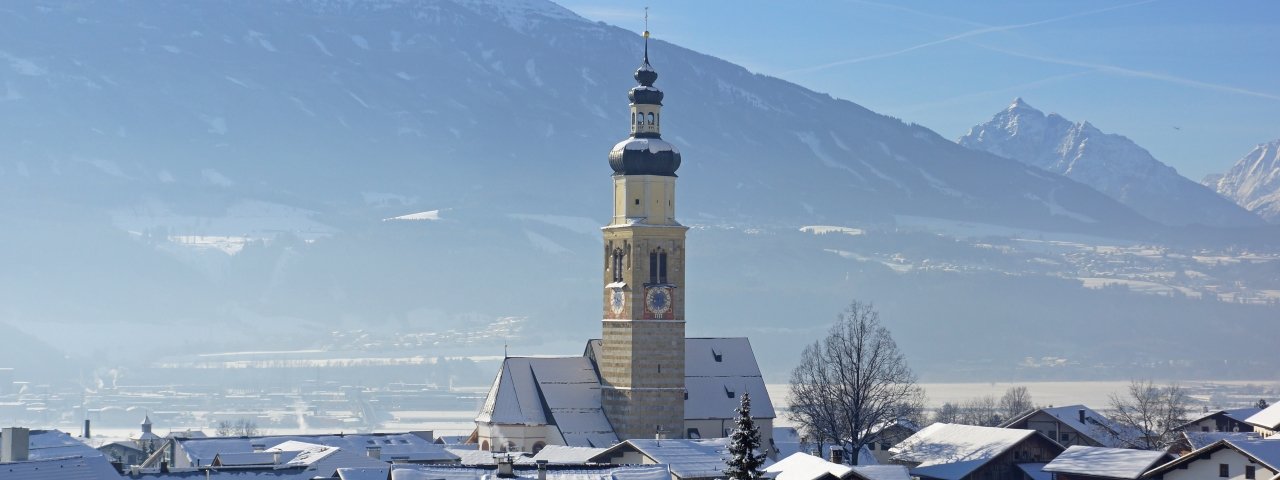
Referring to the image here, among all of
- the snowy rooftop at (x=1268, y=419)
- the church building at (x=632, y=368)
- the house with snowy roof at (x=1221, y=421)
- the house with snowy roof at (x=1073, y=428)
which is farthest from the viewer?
the house with snowy roof at (x=1073, y=428)

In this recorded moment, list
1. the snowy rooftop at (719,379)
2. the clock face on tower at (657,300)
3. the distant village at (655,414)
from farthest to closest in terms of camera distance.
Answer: the snowy rooftop at (719,379) → the clock face on tower at (657,300) → the distant village at (655,414)

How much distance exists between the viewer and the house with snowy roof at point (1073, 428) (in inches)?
4397

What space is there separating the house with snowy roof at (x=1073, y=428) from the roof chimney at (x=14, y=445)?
4784 centimetres

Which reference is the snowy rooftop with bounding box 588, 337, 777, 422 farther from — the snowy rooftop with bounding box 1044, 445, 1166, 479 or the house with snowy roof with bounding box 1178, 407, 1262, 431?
the snowy rooftop with bounding box 1044, 445, 1166, 479

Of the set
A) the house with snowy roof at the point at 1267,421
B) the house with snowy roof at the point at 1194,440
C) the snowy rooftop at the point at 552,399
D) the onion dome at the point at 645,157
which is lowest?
the house with snowy roof at the point at 1194,440

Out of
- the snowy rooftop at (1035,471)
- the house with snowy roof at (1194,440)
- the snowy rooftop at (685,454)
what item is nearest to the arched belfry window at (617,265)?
the snowy rooftop at (685,454)

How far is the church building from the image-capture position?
10594cm

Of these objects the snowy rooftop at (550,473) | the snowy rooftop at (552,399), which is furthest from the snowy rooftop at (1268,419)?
the snowy rooftop at (550,473)

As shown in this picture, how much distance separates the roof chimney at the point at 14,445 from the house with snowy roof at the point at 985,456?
32.6 meters

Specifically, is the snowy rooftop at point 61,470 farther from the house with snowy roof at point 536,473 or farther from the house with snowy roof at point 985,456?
the house with snowy roof at point 985,456

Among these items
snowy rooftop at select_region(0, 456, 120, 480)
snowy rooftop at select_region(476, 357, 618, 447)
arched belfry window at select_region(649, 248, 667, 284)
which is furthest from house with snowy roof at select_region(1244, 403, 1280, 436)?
snowy rooftop at select_region(0, 456, 120, 480)

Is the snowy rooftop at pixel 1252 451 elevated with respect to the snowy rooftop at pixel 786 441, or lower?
lower

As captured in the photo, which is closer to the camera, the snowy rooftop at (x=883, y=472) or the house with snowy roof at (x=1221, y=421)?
the snowy rooftop at (x=883, y=472)

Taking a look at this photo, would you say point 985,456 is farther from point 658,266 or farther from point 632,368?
point 658,266
